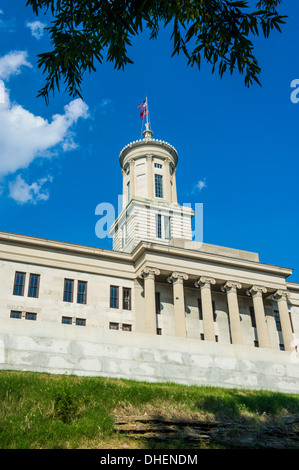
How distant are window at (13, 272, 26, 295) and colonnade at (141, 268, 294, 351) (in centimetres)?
1121

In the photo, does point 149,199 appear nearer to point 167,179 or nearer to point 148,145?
point 167,179

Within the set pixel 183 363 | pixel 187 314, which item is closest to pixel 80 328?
pixel 183 363

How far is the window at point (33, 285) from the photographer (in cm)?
4431

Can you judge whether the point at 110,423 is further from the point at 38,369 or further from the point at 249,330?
the point at 249,330

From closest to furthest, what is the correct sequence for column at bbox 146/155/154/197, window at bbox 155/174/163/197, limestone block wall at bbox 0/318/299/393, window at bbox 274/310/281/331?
limestone block wall at bbox 0/318/299/393 < window at bbox 274/310/281/331 < column at bbox 146/155/154/197 < window at bbox 155/174/163/197

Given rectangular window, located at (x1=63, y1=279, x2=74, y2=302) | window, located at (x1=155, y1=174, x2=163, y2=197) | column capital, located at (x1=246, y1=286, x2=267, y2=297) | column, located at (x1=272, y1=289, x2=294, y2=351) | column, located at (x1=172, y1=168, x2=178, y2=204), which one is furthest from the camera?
column, located at (x1=172, y1=168, x2=178, y2=204)

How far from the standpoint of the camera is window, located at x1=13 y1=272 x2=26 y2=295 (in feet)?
144

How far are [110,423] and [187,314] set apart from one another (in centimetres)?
3344

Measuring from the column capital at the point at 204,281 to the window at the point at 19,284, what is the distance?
55.1 feet

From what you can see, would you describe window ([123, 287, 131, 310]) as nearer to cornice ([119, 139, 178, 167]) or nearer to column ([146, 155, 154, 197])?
column ([146, 155, 154, 197])

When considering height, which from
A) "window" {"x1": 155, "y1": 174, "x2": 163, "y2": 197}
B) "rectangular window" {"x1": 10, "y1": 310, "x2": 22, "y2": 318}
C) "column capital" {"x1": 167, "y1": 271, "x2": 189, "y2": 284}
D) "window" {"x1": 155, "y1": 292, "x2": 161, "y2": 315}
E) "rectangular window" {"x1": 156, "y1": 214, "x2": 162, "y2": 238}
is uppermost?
"window" {"x1": 155, "y1": 174, "x2": 163, "y2": 197}

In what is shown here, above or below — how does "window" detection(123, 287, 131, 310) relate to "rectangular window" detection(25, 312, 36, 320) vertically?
above

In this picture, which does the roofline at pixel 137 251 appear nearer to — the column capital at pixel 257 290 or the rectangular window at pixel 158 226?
the column capital at pixel 257 290

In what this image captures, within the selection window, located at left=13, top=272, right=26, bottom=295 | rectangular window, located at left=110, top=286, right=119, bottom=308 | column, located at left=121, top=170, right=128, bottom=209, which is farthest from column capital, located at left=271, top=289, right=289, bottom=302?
window, located at left=13, top=272, right=26, bottom=295
